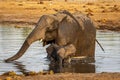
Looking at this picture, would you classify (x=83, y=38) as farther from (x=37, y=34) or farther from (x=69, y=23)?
(x=37, y=34)

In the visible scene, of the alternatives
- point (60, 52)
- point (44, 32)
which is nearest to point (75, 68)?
point (60, 52)

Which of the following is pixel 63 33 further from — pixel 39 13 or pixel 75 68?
pixel 39 13

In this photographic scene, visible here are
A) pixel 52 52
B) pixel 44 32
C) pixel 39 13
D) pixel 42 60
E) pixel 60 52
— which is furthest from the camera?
pixel 39 13

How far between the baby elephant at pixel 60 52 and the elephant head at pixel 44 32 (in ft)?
1.01

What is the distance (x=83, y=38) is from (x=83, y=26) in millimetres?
403

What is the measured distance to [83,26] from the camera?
1588cm

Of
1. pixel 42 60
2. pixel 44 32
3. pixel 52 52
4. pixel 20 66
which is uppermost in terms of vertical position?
pixel 44 32

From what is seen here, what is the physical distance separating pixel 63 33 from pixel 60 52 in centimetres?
66

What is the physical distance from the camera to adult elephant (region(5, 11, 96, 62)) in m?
15.0

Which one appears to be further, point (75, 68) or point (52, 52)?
point (52, 52)

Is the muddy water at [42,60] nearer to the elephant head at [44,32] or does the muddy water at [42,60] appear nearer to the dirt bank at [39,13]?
the elephant head at [44,32]

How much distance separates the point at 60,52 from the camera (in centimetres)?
1488

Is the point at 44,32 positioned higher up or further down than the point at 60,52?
higher up

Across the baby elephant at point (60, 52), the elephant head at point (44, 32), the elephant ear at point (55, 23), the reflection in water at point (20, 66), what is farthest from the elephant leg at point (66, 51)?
the reflection in water at point (20, 66)
